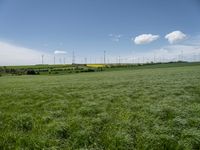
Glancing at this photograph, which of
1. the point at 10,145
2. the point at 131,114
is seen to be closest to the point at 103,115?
the point at 131,114

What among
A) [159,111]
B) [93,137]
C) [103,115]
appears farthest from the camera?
[159,111]

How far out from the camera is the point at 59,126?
33.3 feet

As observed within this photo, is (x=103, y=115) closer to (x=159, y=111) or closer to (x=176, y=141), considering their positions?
(x=159, y=111)

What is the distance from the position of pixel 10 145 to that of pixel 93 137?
3.28 metres

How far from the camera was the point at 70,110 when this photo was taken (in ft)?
48.1

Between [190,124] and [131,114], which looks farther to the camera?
[131,114]

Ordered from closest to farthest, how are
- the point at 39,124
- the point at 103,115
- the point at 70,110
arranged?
the point at 39,124
the point at 103,115
the point at 70,110

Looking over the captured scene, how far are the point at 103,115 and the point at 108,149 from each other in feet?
15.2

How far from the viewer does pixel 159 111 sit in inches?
523

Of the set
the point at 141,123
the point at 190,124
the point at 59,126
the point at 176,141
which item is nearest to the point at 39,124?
the point at 59,126

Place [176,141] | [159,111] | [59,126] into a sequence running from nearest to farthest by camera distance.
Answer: [176,141], [59,126], [159,111]

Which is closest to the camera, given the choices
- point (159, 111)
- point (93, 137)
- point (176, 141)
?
point (176, 141)

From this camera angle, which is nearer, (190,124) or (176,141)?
(176,141)

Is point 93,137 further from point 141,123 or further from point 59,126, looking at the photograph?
point 141,123
